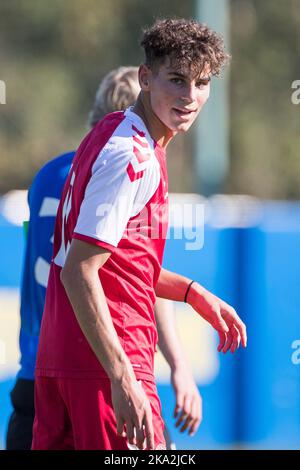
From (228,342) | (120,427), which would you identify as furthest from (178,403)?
(120,427)

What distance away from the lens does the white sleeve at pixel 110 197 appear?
3072 mm

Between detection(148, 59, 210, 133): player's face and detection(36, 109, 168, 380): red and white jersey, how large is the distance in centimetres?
9

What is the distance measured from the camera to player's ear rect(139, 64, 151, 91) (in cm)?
339

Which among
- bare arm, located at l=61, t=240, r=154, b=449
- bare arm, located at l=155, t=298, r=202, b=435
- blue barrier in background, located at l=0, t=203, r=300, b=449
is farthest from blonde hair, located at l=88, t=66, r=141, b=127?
blue barrier in background, located at l=0, t=203, r=300, b=449

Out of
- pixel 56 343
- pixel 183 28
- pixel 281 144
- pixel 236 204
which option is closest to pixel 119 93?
pixel 183 28

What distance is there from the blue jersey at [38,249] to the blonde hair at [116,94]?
1.19ft

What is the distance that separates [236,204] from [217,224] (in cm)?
60

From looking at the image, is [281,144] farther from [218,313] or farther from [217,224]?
[218,313]

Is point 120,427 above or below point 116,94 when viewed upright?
below

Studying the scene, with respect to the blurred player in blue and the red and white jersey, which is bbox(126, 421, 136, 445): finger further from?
the blurred player in blue

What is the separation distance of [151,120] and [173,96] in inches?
4.1

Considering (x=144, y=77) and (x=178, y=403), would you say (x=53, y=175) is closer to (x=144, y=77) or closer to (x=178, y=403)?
(x=144, y=77)

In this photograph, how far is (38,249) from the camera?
416cm

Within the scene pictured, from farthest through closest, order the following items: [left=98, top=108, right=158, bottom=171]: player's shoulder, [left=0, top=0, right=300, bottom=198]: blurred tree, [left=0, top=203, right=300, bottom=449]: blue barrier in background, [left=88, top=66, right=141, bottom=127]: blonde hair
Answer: [left=0, top=0, right=300, bottom=198]: blurred tree < [left=0, top=203, right=300, bottom=449]: blue barrier in background < [left=88, top=66, right=141, bottom=127]: blonde hair < [left=98, top=108, right=158, bottom=171]: player's shoulder
